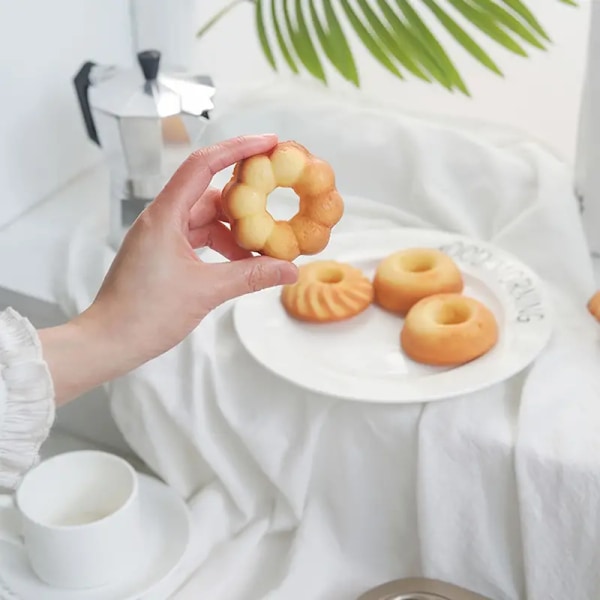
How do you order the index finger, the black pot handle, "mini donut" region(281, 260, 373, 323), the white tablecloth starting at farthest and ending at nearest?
the black pot handle → "mini donut" region(281, 260, 373, 323) → the white tablecloth → the index finger

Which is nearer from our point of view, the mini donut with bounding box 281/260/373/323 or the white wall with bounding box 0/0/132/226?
the mini donut with bounding box 281/260/373/323

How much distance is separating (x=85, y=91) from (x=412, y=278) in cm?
36

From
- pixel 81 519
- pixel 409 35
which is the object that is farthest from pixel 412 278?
pixel 81 519

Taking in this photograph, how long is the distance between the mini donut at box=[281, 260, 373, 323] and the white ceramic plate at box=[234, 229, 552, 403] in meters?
0.01

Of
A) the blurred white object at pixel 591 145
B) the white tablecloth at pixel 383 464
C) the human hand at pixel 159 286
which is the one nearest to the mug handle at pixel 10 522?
the white tablecloth at pixel 383 464

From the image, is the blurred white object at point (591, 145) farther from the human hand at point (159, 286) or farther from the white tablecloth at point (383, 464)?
the human hand at point (159, 286)

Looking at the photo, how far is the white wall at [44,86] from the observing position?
0.96 metres

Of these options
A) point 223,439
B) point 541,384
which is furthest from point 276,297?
point 541,384

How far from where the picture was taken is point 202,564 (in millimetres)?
765

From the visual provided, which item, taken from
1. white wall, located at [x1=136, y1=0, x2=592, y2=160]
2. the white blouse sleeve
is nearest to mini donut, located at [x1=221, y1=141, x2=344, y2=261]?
the white blouse sleeve

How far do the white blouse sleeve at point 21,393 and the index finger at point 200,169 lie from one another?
11 centimetres

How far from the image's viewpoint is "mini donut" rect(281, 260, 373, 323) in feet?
2.60

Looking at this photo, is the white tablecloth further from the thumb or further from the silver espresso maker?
the thumb

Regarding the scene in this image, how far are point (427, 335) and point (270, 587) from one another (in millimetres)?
220
